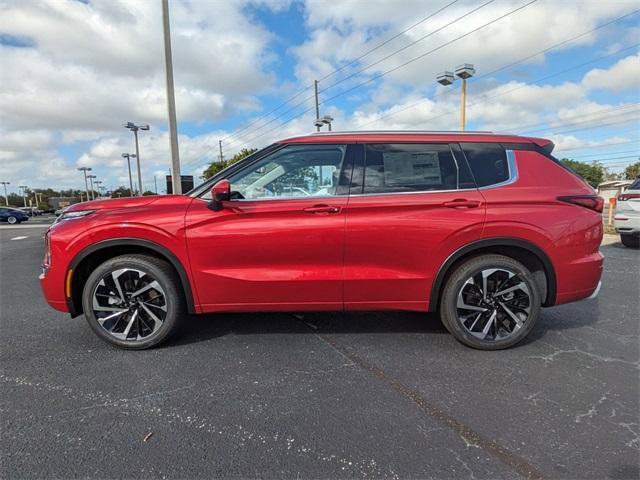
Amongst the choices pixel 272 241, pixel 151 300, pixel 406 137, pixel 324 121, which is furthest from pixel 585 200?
pixel 324 121

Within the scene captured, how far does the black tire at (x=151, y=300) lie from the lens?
3096 mm

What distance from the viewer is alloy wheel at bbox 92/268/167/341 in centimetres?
312

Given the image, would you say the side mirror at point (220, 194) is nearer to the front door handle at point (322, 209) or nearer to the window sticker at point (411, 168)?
the front door handle at point (322, 209)

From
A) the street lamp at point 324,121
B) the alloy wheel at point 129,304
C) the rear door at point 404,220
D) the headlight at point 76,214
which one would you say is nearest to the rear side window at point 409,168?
the rear door at point 404,220

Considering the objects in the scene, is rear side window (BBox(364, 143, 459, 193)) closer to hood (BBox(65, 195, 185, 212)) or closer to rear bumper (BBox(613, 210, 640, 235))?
hood (BBox(65, 195, 185, 212))

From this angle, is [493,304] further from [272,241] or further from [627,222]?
[627,222]

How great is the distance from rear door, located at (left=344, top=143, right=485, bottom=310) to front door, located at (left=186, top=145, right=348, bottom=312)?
0.15 meters

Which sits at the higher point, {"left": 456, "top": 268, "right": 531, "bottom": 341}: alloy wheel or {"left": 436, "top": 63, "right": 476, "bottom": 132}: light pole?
{"left": 436, "top": 63, "right": 476, "bottom": 132}: light pole

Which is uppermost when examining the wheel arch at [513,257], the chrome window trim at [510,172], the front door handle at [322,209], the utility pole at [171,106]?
the utility pole at [171,106]

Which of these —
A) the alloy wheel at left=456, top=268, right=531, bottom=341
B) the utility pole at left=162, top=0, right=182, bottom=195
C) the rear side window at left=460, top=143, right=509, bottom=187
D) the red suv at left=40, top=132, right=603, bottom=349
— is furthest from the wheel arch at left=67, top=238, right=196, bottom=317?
the utility pole at left=162, top=0, right=182, bottom=195

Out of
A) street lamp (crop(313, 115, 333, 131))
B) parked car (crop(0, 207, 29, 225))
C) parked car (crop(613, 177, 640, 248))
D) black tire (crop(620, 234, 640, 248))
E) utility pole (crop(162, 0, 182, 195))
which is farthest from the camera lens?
parked car (crop(0, 207, 29, 225))

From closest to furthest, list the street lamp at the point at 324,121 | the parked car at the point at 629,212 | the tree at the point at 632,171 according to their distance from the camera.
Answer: the parked car at the point at 629,212 → the street lamp at the point at 324,121 → the tree at the point at 632,171

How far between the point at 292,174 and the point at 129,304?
1.78 m

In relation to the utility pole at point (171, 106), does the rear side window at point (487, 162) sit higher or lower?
lower
